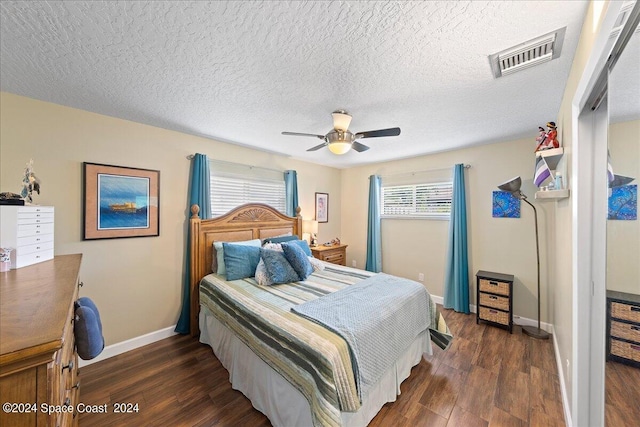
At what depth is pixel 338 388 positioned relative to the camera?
4.53 feet

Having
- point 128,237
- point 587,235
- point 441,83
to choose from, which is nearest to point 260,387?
point 128,237

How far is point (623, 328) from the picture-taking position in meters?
1.03

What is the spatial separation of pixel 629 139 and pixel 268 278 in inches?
104

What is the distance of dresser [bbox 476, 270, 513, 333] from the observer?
2.99 meters

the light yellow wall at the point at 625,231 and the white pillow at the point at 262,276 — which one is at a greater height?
the light yellow wall at the point at 625,231

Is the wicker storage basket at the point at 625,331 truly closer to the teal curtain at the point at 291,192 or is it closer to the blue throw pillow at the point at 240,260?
the blue throw pillow at the point at 240,260

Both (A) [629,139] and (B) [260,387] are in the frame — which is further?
(B) [260,387]

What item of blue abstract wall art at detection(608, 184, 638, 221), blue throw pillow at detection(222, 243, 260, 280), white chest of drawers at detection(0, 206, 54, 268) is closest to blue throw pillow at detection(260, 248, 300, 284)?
blue throw pillow at detection(222, 243, 260, 280)

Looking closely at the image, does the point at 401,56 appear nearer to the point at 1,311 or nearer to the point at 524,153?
the point at 1,311

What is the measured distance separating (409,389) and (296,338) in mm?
1242

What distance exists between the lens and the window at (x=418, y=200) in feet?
12.8

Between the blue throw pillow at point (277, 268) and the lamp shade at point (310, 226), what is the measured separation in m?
1.49

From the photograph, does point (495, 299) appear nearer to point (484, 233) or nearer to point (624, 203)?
point (484, 233)

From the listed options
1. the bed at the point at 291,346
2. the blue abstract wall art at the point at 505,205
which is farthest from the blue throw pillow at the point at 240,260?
the blue abstract wall art at the point at 505,205
